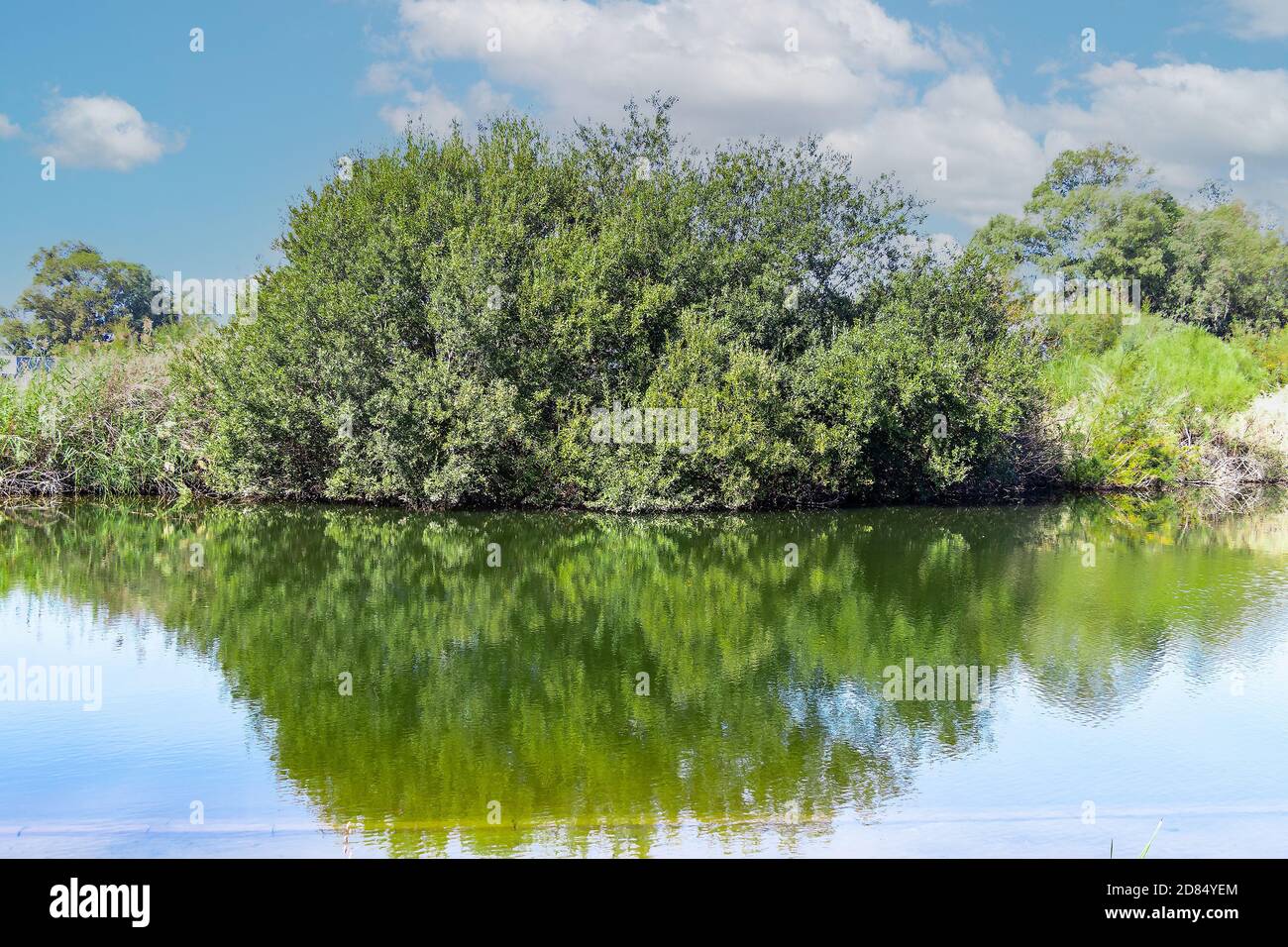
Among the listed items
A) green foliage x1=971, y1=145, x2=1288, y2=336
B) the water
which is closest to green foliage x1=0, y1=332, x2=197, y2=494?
the water

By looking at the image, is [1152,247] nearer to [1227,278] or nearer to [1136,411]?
[1227,278]

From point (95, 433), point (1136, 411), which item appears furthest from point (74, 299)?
point (1136, 411)

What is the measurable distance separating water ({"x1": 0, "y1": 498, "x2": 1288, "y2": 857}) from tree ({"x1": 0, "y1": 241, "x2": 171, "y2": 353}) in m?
49.4

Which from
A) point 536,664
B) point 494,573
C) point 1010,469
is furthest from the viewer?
point 1010,469

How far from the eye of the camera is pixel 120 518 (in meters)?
22.5

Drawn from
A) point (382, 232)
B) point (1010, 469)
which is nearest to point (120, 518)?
point (382, 232)

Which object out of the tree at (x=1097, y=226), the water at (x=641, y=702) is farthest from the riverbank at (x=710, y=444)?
the tree at (x=1097, y=226)

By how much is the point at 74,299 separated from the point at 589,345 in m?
52.9

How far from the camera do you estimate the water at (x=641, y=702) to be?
6.89m

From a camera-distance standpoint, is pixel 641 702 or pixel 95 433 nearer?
pixel 641 702

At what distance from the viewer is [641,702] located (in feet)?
32.1

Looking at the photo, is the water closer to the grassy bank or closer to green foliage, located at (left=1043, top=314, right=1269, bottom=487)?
the grassy bank

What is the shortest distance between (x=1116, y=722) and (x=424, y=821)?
653 cm
